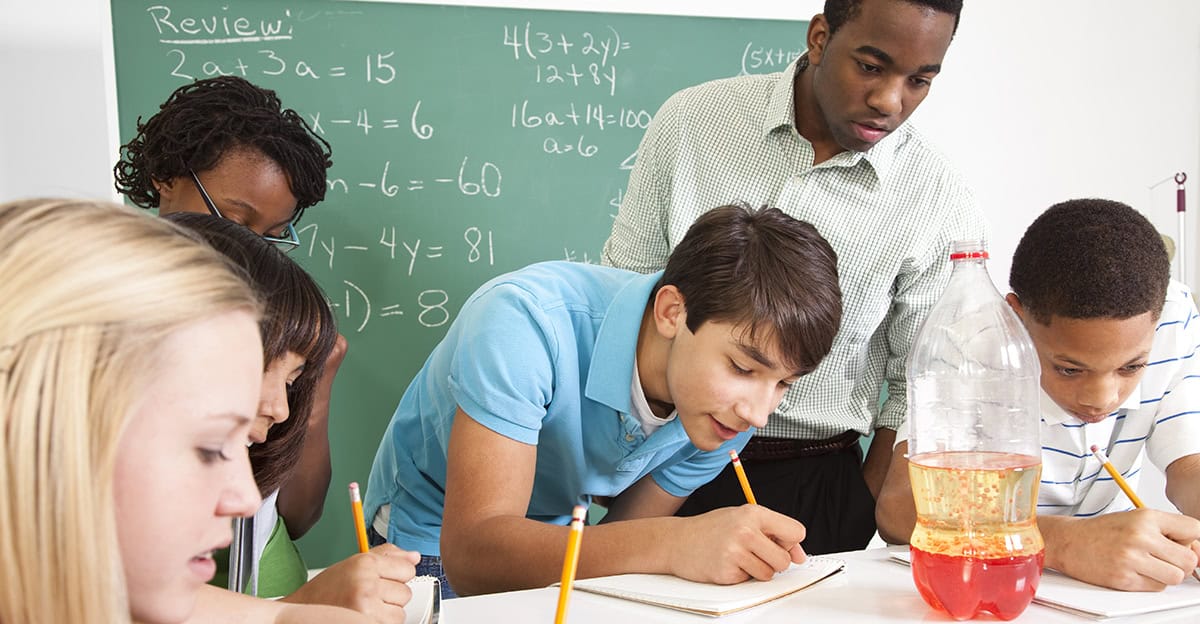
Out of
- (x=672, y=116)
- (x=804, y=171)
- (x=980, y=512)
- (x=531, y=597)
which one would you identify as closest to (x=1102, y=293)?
(x=980, y=512)

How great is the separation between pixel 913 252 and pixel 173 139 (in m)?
1.38

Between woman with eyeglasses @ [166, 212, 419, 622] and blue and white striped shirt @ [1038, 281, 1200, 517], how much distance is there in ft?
3.16

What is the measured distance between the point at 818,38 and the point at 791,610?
1.17m

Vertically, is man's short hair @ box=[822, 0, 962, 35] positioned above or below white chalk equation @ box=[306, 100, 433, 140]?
above

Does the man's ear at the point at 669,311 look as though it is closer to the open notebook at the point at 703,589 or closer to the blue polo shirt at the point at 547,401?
the blue polo shirt at the point at 547,401

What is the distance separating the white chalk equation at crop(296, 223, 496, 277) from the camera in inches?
103

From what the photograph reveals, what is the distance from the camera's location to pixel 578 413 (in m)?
1.50

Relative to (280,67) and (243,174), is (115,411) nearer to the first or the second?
(243,174)

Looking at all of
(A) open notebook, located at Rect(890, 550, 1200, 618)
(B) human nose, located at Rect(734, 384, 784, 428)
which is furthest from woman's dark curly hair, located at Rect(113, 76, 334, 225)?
(A) open notebook, located at Rect(890, 550, 1200, 618)

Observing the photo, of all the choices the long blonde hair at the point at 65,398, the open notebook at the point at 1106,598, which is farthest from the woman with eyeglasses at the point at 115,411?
the open notebook at the point at 1106,598

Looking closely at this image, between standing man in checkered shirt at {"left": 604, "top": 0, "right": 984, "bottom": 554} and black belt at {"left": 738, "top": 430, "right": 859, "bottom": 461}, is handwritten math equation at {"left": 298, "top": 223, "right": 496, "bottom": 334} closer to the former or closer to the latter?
standing man in checkered shirt at {"left": 604, "top": 0, "right": 984, "bottom": 554}

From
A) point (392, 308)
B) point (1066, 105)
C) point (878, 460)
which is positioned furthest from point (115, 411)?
point (1066, 105)

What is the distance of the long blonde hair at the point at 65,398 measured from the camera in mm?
586

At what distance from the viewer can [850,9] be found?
184 cm
